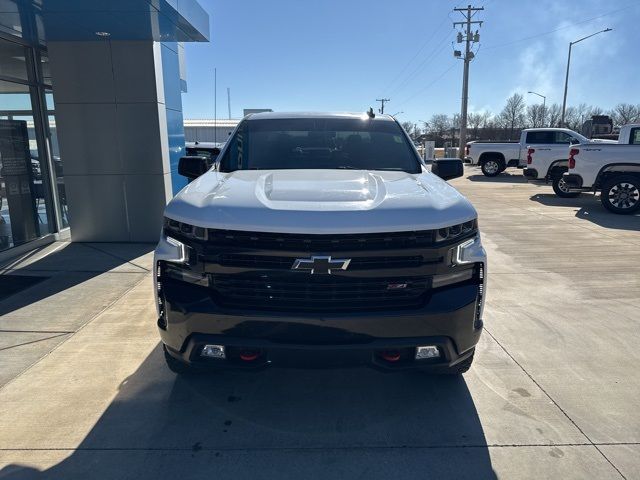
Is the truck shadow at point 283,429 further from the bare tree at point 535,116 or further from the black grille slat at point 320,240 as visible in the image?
the bare tree at point 535,116

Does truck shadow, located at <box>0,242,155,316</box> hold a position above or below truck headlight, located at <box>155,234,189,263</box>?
below

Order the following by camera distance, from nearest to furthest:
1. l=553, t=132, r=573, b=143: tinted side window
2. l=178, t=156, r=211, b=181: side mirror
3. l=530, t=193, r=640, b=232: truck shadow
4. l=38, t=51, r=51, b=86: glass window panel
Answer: l=178, t=156, r=211, b=181: side mirror < l=38, t=51, r=51, b=86: glass window panel < l=530, t=193, r=640, b=232: truck shadow < l=553, t=132, r=573, b=143: tinted side window

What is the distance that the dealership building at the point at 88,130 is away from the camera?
705cm

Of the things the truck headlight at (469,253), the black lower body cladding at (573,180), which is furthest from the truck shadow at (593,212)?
the truck headlight at (469,253)

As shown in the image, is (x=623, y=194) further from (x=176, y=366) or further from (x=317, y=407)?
(x=176, y=366)

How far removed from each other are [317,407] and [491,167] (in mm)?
21293

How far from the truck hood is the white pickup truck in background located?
11.0 meters

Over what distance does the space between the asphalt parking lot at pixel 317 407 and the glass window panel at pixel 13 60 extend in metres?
3.89

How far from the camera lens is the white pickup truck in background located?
47.8ft

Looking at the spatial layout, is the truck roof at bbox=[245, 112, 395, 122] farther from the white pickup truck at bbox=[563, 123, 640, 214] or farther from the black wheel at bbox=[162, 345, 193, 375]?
the white pickup truck at bbox=[563, 123, 640, 214]

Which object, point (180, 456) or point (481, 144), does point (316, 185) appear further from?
point (481, 144)

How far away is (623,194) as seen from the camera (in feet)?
36.2

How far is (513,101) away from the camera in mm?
89562

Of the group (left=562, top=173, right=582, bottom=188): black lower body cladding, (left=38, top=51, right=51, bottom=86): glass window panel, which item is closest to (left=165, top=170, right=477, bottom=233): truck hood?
(left=38, top=51, right=51, bottom=86): glass window panel
